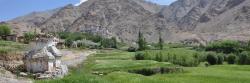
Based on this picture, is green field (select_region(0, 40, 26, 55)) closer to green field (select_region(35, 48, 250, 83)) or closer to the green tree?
the green tree

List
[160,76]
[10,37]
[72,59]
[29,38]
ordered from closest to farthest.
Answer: [160,76]
[29,38]
[72,59]
[10,37]

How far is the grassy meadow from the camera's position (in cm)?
4060

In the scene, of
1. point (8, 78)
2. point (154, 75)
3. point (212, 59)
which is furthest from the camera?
point (212, 59)

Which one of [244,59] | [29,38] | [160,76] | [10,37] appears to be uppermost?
[29,38]

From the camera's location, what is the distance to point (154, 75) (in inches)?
2522

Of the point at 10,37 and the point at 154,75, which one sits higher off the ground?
the point at 10,37

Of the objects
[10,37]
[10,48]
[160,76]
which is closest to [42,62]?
[160,76]

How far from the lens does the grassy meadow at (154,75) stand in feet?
133

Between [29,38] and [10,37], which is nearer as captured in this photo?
[29,38]

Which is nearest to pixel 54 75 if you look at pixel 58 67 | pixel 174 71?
pixel 58 67

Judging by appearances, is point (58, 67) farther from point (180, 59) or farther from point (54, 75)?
point (180, 59)

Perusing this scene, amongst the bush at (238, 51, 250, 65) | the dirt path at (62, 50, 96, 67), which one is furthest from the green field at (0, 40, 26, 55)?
the bush at (238, 51, 250, 65)

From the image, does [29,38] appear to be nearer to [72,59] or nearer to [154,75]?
[72,59]

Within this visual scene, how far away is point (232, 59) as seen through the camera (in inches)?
4510
